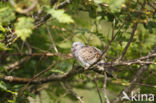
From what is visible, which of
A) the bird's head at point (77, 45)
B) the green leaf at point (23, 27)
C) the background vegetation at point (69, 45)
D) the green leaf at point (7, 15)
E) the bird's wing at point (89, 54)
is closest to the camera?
the green leaf at point (23, 27)

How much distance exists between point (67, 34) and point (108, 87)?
1245 millimetres

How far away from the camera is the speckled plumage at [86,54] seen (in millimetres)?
4074

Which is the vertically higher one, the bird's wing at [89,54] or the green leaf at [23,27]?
the green leaf at [23,27]

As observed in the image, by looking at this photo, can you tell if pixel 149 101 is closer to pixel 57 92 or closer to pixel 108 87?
pixel 108 87

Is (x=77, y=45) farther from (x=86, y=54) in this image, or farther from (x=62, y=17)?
(x=62, y=17)

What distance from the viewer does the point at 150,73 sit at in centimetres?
405

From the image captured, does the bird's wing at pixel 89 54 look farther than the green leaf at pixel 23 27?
Yes

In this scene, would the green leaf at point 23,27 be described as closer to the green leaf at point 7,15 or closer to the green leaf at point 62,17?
the green leaf at point 62,17

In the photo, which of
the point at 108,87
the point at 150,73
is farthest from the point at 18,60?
the point at 150,73

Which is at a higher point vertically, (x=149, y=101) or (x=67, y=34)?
(x=67, y=34)

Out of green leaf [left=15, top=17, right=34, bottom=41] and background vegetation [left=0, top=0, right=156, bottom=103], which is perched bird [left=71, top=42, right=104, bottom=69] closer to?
background vegetation [left=0, top=0, right=156, bottom=103]

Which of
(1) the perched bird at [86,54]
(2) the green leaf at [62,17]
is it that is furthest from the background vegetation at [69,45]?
(1) the perched bird at [86,54]

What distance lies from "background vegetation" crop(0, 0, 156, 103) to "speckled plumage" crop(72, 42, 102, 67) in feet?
0.40

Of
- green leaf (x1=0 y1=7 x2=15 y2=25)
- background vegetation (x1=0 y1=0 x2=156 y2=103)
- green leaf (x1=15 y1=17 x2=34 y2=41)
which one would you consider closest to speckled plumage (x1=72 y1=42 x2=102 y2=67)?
background vegetation (x1=0 y1=0 x2=156 y2=103)
